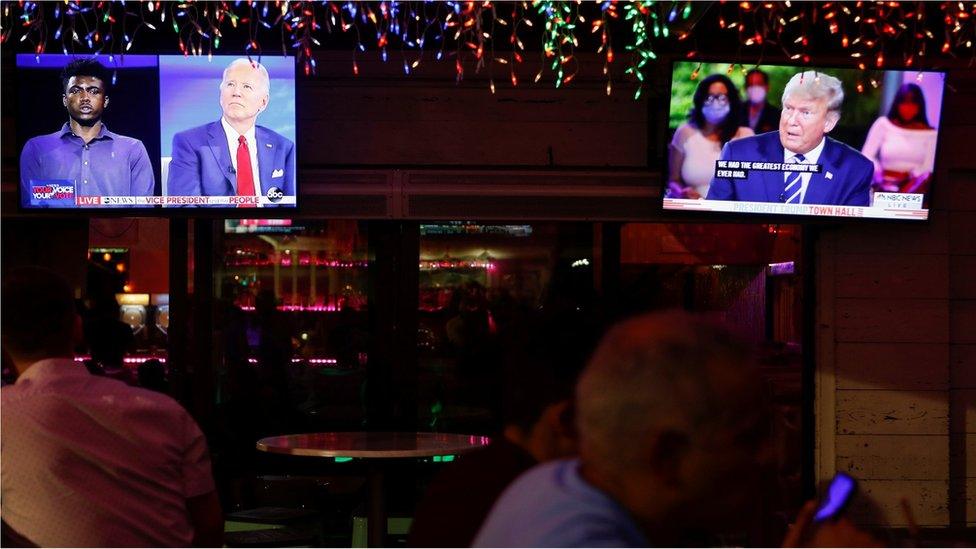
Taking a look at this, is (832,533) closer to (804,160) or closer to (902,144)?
(804,160)

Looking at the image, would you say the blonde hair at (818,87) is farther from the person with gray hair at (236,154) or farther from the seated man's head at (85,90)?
the seated man's head at (85,90)

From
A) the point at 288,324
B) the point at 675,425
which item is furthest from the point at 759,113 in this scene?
the point at 675,425

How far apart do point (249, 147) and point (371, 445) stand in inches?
77.7

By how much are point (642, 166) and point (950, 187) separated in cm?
183

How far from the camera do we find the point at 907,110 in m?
5.68

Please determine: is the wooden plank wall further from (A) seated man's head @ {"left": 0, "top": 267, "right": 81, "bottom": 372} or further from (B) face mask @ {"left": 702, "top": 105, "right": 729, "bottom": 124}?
(A) seated man's head @ {"left": 0, "top": 267, "right": 81, "bottom": 372}

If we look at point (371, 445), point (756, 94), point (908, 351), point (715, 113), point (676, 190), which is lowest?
point (371, 445)

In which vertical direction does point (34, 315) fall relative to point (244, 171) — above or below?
below

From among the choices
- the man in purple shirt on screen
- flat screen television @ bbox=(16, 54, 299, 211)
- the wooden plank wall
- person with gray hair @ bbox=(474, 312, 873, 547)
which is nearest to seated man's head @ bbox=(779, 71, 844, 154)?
the wooden plank wall

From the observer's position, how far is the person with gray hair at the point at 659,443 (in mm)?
1204

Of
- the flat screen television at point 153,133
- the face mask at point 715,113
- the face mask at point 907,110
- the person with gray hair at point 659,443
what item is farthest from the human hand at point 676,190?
the person with gray hair at point 659,443

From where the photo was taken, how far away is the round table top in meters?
4.24

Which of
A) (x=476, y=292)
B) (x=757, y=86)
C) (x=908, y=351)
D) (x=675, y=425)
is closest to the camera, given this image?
(x=675, y=425)

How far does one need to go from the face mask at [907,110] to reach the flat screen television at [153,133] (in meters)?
3.31
